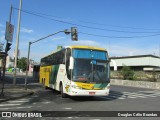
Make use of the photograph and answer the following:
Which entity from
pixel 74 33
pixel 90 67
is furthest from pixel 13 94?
pixel 74 33

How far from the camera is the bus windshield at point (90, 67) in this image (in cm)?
1822

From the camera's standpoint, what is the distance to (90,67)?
1836 cm

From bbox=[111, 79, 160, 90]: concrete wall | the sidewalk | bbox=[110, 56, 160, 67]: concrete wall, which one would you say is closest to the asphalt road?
the sidewalk

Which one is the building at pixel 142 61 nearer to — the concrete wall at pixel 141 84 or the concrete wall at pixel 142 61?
the concrete wall at pixel 142 61

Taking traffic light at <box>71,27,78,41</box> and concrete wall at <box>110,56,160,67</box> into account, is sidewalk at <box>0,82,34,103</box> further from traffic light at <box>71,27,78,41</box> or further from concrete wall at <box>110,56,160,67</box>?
concrete wall at <box>110,56,160,67</box>

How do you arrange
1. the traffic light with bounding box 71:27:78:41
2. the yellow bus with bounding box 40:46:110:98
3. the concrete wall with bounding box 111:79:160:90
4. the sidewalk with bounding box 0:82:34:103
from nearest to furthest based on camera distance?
the yellow bus with bounding box 40:46:110:98
the sidewalk with bounding box 0:82:34:103
the traffic light with bounding box 71:27:78:41
the concrete wall with bounding box 111:79:160:90

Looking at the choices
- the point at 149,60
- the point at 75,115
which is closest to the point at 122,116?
the point at 75,115

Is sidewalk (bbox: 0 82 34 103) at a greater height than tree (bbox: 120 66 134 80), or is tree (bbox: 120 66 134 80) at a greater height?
tree (bbox: 120 66 134 80)

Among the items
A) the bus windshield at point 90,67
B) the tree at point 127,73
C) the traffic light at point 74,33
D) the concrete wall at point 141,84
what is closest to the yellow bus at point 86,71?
the bus windshield at point 90,67

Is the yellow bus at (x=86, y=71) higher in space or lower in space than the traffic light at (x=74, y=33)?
lower

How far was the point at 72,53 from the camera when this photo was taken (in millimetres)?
18672

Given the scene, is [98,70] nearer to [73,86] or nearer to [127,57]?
[73,86]

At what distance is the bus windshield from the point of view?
1822 cm

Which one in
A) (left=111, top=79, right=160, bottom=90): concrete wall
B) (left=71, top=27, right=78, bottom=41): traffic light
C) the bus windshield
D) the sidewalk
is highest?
(left=71, top=27, right=78, bottom=41): traffic light
